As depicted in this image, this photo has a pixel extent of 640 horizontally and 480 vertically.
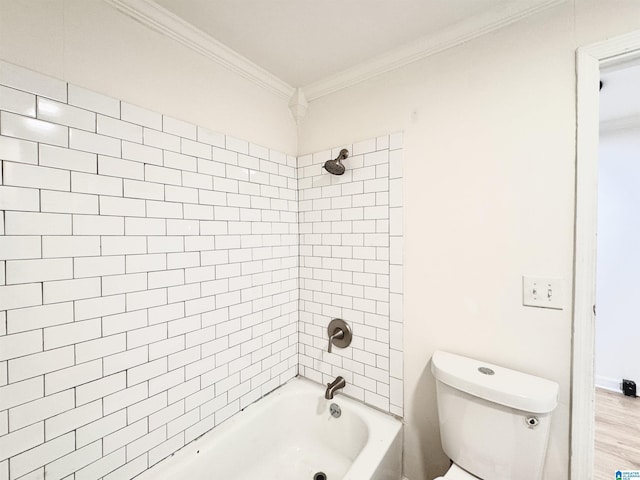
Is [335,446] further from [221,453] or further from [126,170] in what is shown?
[126,170]

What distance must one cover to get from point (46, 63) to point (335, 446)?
2101 millimetres

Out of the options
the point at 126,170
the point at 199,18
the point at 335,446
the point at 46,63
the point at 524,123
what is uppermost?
the point at 199,18

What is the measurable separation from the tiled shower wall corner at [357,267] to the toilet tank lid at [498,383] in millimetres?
297

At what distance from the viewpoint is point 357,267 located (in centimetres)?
150

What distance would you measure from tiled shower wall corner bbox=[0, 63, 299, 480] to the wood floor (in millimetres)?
2296

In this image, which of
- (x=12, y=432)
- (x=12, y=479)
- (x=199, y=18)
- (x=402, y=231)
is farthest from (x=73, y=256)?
(x=402, y=231)

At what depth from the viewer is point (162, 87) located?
112cm

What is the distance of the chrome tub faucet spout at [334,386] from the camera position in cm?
144

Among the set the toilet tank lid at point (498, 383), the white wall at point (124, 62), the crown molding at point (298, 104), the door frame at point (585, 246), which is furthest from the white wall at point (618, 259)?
the white wall at point (124, 62)

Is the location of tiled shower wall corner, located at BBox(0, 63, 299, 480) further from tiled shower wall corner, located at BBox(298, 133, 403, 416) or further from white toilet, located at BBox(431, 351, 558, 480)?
white toilet, located at BBox(431, 351, 558, 480)

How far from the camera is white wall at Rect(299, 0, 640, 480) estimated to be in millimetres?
992

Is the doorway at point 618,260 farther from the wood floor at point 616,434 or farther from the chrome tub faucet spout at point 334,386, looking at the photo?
the chrome tub faucet spout at point 334,386

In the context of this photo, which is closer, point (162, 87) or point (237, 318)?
point (162, 87)

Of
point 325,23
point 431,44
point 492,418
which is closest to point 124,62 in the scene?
point 325,23
